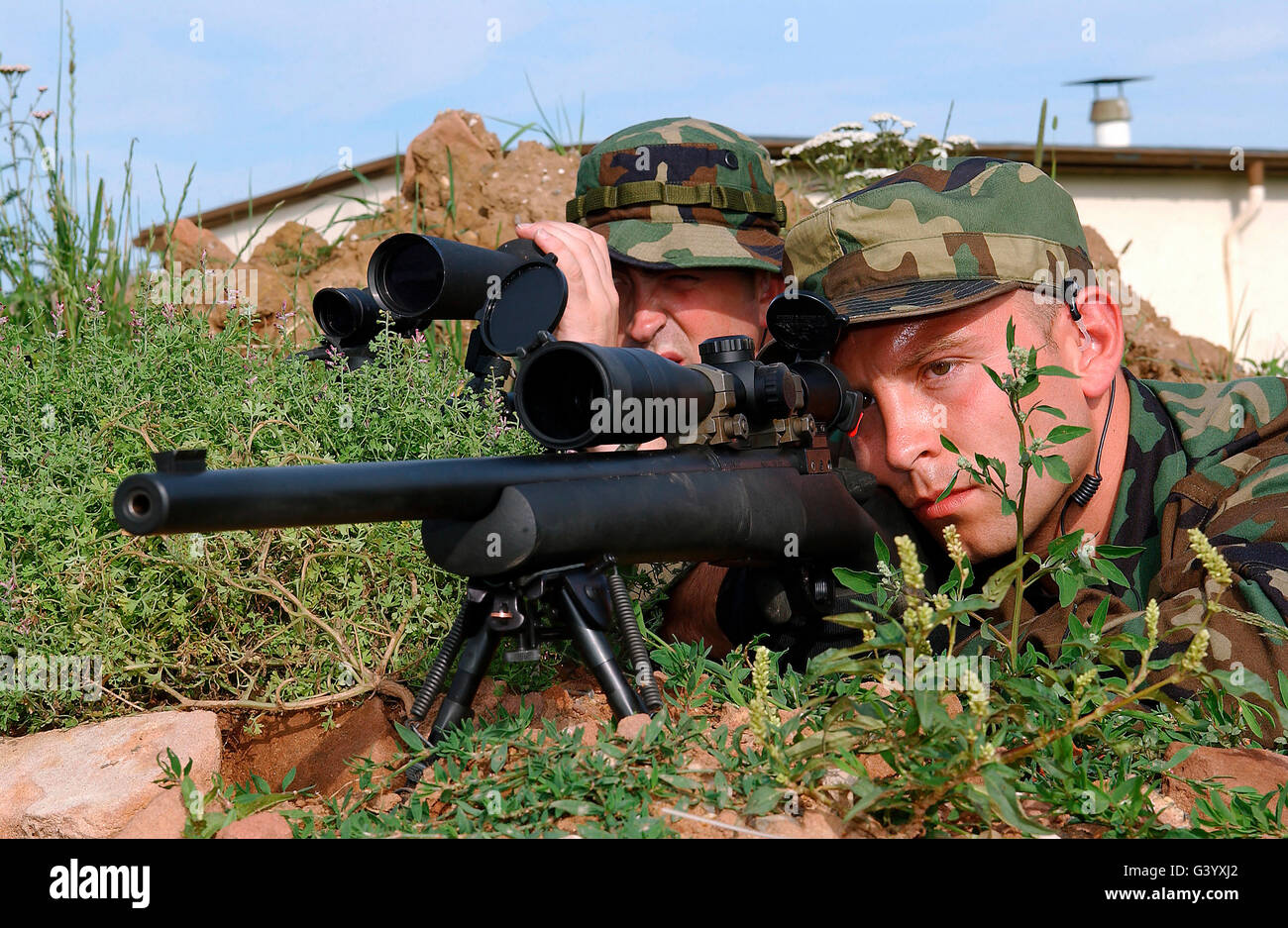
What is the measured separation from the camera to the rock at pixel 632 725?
229 centimetres

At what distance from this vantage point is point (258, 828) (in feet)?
7.13

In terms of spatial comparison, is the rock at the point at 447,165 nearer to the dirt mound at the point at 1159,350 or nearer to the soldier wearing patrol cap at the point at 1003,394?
the dirt mound at the point at 1159,350

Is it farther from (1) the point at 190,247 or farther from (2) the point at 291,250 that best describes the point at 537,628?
(1) the point at 190,247

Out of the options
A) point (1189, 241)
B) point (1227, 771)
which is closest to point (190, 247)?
point (1227, 771)

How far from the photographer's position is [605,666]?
2.34m

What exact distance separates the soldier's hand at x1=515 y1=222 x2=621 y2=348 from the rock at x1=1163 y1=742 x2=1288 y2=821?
210 cm

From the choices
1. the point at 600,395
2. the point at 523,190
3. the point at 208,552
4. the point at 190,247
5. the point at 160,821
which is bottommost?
the point at 160,821

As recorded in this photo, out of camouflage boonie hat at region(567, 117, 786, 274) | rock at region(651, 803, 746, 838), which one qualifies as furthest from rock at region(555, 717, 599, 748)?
camouflage boonie hat at region(567, 117, 786, 274)

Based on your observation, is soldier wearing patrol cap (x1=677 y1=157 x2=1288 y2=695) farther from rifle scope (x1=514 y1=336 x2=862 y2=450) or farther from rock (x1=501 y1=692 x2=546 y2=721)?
rock (x1=501 y1=692 x2=546 y2=721)

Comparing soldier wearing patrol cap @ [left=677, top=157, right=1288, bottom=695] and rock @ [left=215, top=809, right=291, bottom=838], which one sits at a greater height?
soldier wearing patrol cap @ [left=677, top=157, right=1288, bottom=695]

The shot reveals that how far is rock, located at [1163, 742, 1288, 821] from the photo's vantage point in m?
2.32

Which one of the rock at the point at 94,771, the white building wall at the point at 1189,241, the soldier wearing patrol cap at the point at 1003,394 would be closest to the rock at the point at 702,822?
the rock at the point at 94,771

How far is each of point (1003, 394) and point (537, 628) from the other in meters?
1.48
